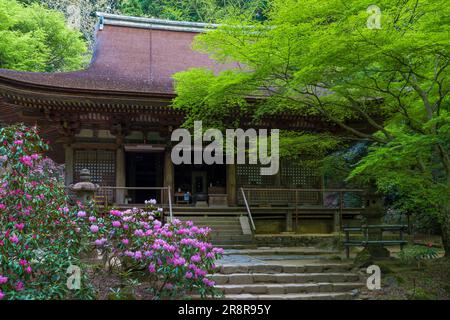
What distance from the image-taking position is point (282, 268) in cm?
912

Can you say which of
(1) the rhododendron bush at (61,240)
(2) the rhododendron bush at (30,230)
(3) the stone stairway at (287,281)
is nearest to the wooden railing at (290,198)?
(3) the stone stairway at (287,281)

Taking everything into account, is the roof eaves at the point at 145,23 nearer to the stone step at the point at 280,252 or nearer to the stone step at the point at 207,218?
the stone step at the point at 207,218

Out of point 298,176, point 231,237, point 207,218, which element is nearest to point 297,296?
point 231,237

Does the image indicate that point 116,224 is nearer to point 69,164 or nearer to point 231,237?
point 231,237

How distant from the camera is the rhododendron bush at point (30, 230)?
5.46 metres

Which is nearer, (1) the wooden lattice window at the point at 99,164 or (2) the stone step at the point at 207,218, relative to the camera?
(2) the stone step at the point at 207,218

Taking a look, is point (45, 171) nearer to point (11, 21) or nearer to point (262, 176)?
point (262, 176)

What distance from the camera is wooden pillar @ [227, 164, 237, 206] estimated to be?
16047mm

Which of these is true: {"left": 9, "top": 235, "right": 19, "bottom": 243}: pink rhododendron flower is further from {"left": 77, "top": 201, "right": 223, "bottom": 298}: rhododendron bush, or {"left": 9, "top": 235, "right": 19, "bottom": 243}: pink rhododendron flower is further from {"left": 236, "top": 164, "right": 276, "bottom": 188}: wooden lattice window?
{"left": 236, "top": 164, "right": 276, "bottom": 188}: wooden lattice window

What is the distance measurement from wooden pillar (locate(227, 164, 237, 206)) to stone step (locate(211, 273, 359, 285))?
7.33 meters

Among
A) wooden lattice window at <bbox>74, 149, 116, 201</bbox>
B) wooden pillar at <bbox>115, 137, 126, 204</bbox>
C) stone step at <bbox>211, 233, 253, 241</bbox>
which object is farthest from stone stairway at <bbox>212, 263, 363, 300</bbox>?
wooden lattice window at <bbox>74, 149, 116, 201</bbox>

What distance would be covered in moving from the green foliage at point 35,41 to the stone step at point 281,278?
21.5 metres

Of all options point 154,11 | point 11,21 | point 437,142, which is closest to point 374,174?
point 437,142

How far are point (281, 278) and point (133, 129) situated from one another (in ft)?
29.7
